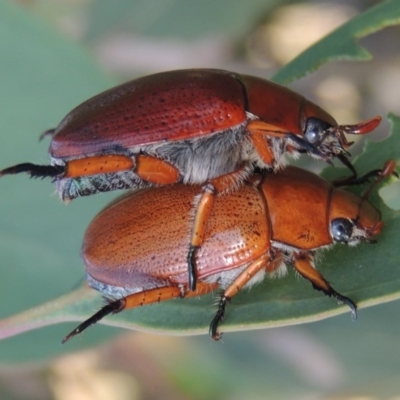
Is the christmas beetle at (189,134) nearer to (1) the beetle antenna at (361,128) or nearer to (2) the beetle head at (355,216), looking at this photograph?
(1) the beetle antenna at (361,128)

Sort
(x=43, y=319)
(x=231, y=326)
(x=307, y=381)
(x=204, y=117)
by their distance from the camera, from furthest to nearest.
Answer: (x=307, y=381)
(x=43, y=319)
(x=204, y=117)
(x=231, y=326)

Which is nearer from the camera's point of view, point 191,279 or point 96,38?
point 191,279

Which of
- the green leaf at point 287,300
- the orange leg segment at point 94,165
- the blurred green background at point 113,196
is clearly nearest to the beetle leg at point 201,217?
the green leaf at point 287,300

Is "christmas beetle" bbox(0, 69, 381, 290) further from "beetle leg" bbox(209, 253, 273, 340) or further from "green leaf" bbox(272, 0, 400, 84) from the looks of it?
"green leaf" bbox(272, 0, 400, 84)

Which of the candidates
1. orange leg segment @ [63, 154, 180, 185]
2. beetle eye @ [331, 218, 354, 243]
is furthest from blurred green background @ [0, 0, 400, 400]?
beetle eye @ [331, 218, 354, 243]

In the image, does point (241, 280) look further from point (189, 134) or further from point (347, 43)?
point (347, 43)

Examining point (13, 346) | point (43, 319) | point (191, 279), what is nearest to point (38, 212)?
point (13, 346)

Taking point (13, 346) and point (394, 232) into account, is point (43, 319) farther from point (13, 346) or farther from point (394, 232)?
point (394, 232)

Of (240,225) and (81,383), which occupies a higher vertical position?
(240,225)
